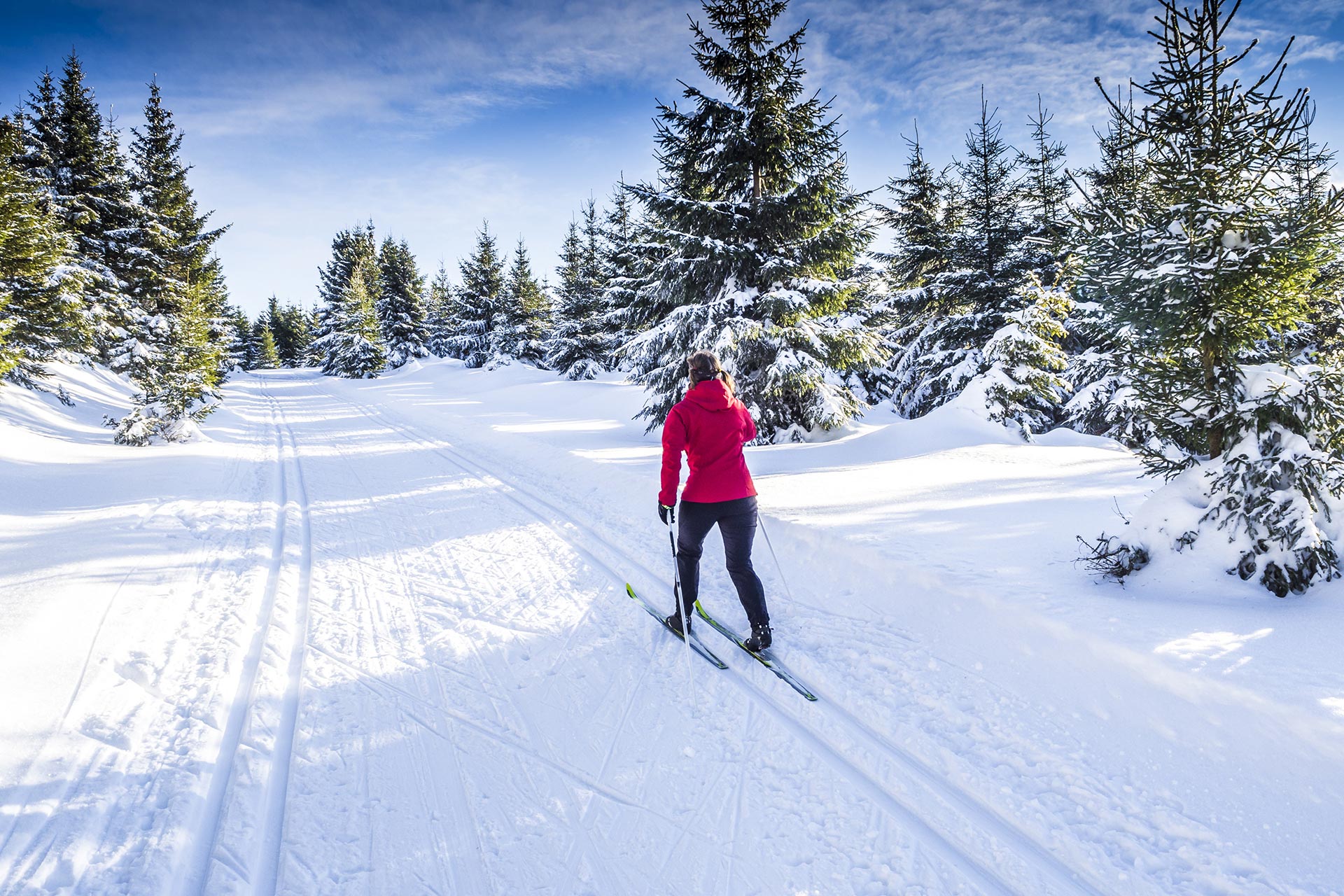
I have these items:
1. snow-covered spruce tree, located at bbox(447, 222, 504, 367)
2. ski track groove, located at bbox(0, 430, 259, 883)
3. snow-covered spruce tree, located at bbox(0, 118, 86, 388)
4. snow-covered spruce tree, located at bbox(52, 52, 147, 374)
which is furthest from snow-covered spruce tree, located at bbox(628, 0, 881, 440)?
snow-covered spruce tree, located at bbox(447, 222, 504, 367)

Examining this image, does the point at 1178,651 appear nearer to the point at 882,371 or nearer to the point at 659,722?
the point at 659,722

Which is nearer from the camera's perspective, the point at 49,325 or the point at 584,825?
the point at 584,825

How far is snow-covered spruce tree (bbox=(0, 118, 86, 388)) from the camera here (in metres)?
11.6

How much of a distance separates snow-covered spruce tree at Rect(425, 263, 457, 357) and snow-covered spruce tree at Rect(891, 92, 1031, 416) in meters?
31.5

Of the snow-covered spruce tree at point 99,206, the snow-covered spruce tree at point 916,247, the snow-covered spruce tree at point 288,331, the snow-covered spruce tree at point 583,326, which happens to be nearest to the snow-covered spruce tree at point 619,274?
the snow-covered spruce tree at point 583,326

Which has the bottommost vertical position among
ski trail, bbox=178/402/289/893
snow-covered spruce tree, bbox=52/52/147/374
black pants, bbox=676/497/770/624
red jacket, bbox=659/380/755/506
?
ski trail, bbox=178/402/289/893

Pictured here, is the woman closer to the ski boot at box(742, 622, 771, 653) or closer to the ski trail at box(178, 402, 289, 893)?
the ski boot at box(742, 622, 771, 653)

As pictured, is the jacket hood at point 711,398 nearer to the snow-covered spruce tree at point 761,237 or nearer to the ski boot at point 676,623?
the ski boot at point 676,623

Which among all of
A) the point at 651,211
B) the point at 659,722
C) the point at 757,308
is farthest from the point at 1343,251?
the point at 651,211

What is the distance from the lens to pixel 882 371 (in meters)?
19.5

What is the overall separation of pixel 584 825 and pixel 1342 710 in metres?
3.66

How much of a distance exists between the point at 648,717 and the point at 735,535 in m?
1.37

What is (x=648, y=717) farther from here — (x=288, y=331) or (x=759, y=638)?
(x=288, y=331)

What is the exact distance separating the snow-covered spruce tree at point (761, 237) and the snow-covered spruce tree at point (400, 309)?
1442 inches
